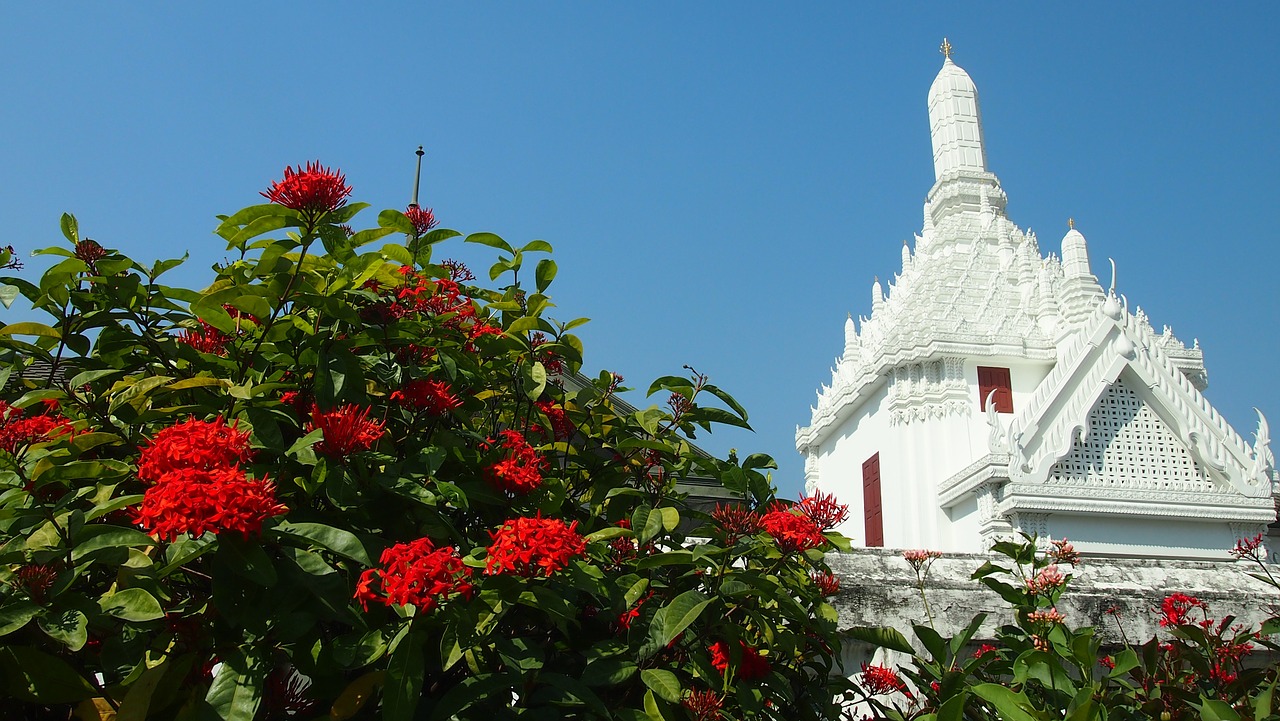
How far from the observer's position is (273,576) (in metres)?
1.50

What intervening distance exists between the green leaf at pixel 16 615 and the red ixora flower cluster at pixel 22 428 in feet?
1.29

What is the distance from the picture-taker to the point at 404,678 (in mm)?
1549

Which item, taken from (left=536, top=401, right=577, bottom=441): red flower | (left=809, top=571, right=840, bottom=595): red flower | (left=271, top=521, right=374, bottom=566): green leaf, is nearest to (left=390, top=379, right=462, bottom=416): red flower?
(left=536, top=401, right=577, bottom=441): red flower

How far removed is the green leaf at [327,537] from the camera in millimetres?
1558

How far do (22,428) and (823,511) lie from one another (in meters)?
1.61

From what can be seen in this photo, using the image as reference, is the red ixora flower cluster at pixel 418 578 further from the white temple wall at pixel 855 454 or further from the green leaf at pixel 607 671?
the white temple wall at pixel 855 454

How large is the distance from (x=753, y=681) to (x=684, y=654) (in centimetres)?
16

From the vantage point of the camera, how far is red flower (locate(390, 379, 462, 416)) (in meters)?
2.00

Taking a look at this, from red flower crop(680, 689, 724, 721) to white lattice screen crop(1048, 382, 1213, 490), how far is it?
14301 millimetres

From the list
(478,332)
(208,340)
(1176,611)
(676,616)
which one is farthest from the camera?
(1176,611)

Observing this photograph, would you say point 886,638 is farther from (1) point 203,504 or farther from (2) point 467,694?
(1) point 203,504

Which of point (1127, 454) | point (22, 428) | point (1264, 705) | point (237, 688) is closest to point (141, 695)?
point (237, 688)

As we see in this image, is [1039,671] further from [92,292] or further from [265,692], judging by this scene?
[92,292]

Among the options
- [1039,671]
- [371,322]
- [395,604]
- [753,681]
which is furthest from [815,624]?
[371,322]
